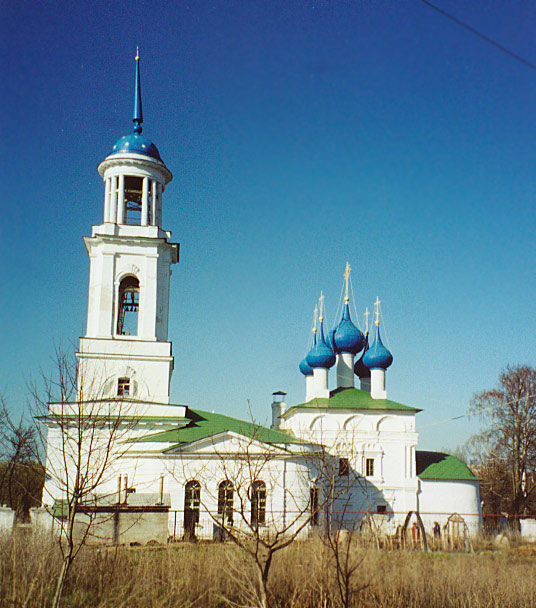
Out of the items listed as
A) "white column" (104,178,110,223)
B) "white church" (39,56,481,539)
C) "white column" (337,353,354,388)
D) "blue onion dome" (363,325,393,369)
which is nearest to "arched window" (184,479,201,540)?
"white church" (39,56,481,539)

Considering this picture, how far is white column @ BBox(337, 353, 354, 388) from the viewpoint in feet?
114

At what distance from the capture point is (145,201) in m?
27.9

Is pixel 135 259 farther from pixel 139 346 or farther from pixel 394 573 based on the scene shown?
pixel 394 573

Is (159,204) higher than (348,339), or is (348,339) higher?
(159,204)

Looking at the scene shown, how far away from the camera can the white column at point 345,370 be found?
34719 mm

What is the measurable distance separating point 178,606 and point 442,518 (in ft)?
71.3

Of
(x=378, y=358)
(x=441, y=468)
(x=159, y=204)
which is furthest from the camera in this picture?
(x=378, y=358)

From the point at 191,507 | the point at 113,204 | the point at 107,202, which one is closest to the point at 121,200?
the point at 113,204

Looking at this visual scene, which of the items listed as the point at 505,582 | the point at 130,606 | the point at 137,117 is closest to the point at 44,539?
the point at 130,606

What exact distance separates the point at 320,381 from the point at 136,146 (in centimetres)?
1384

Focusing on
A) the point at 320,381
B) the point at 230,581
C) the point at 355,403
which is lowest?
the point at 230,581

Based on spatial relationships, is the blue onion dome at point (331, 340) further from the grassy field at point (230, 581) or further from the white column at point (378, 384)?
the grassy field at point (230, 581)

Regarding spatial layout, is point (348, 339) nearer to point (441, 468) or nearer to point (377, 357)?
point (377, 357)

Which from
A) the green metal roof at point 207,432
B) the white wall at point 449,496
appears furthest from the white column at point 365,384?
the green metal roof at point 207,432
